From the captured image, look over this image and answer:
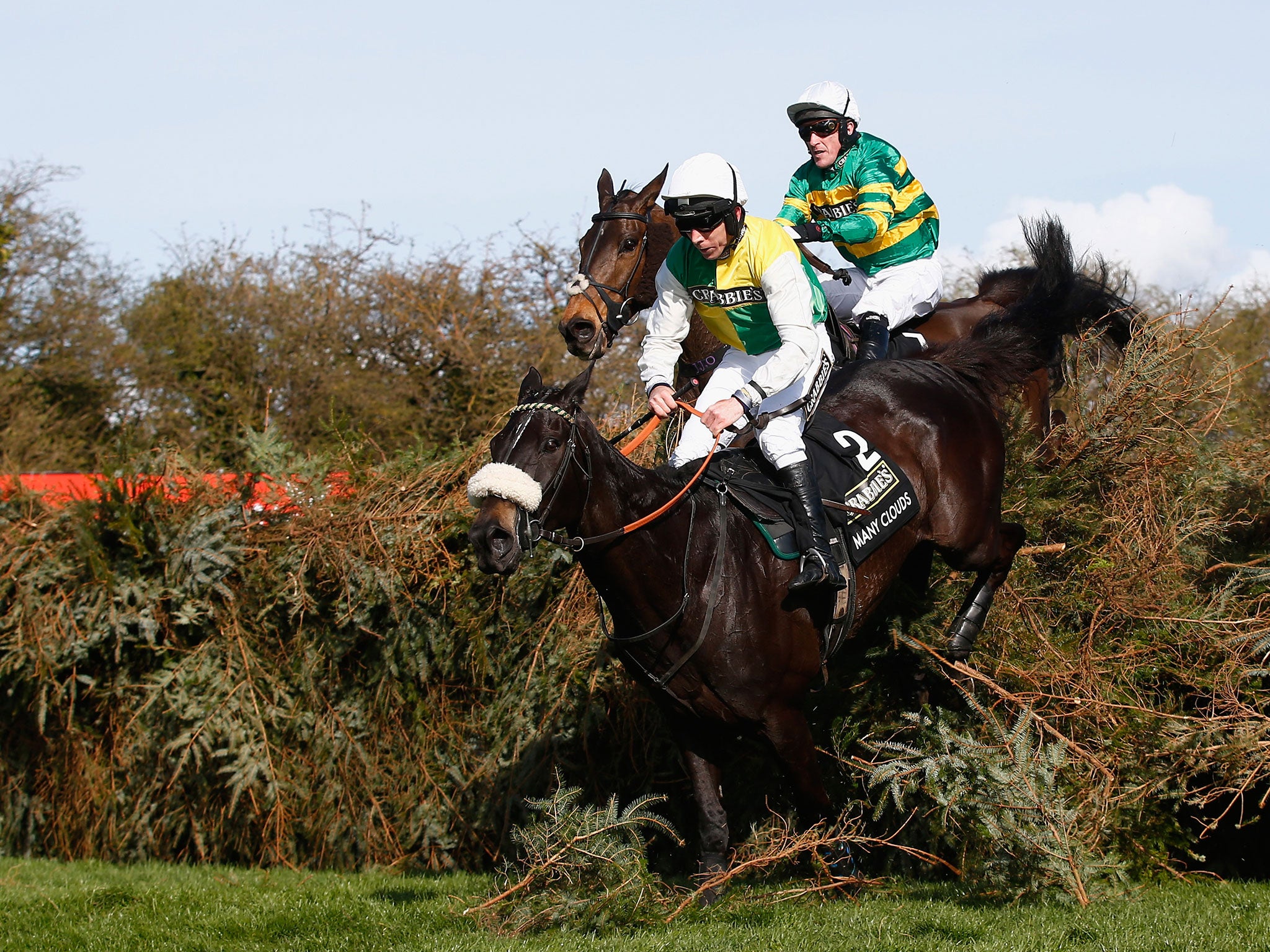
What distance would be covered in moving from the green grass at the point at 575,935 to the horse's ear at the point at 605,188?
4.03m

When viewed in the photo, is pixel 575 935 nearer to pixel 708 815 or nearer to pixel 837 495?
pixel 708 815

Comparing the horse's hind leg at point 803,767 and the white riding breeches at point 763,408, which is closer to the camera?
the horse's hind leg at point 803,767

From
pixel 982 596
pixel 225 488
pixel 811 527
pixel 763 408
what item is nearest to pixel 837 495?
pixel 811 527

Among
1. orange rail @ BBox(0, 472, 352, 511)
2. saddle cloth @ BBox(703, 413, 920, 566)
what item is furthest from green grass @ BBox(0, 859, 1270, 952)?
orange rail @ BBox(0, 472, 352, 511)

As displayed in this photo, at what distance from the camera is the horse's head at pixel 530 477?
416 cm

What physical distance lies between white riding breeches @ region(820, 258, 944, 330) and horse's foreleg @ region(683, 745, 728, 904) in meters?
2.78

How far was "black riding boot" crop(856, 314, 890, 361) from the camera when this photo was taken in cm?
650

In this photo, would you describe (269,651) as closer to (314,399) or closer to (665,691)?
(665,691)

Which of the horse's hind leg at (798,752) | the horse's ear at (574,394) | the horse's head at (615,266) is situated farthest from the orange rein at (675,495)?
the horse's head at (615,266)

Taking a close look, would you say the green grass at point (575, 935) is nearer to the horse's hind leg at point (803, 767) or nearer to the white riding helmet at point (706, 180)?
the horse's hind leg at point (803, 767)

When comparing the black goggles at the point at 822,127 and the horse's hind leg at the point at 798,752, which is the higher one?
the black goggles at the point at 822,127

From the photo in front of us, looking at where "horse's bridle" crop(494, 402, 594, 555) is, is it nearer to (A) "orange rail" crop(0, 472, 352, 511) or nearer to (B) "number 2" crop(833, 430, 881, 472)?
(B) "number 2" crop(833, 430, 881, 472)

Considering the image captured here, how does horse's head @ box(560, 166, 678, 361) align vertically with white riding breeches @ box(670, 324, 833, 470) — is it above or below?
above

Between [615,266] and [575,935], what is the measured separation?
3826 millimetres
